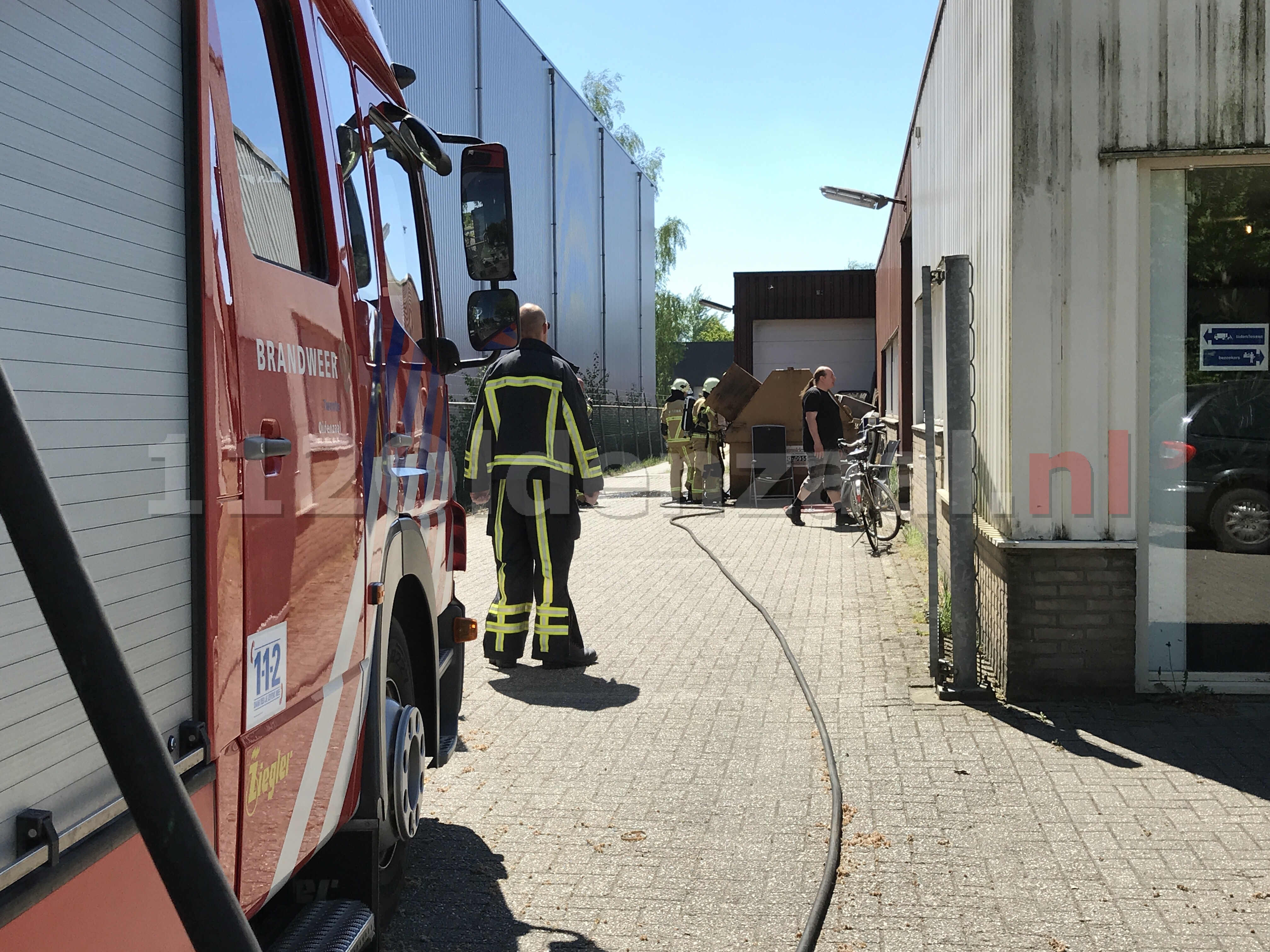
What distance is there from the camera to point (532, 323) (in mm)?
7398

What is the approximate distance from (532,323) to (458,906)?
408 cm

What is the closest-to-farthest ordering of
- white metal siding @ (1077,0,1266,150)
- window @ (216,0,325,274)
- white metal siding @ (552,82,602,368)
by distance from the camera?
window @ (216,0,325,274)
white metal siding @ (1077,0,1266,150)
white metal siding @ (552,82,602,368)

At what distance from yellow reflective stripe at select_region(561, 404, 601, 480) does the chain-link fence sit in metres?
13.6

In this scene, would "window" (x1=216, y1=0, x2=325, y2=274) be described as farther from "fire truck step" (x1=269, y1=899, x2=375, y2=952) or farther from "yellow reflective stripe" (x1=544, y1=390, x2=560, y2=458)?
"yellow reflective stripe" (x1=544, y1=390, x2=560, y2=458)

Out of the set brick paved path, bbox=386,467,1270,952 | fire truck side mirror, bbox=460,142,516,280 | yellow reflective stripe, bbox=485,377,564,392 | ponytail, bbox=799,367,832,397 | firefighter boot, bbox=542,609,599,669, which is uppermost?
fire truck side mirror, bbox=460,142,516,280

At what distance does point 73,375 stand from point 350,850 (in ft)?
5.94

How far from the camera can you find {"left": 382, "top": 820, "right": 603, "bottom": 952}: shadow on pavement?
3738 millimetres

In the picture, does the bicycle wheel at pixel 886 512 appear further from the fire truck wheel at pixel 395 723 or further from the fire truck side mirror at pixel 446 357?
the fire truck wheel at pixel 395 723

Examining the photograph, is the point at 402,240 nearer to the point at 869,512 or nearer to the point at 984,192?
the point at 984,192

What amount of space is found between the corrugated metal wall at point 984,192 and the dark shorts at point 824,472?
188 inches

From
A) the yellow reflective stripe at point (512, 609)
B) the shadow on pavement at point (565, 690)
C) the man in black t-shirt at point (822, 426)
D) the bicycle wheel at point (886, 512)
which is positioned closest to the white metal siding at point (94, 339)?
the shadow on pavement at point (565, 690)

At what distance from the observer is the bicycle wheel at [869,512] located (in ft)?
42.6

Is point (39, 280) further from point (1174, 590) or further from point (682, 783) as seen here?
point (1174, 590)

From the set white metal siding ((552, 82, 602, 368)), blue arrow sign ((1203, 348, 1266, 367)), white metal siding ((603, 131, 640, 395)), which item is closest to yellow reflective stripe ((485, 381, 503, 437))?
blue arrow sign ((1203, 348, 1266, 367))
